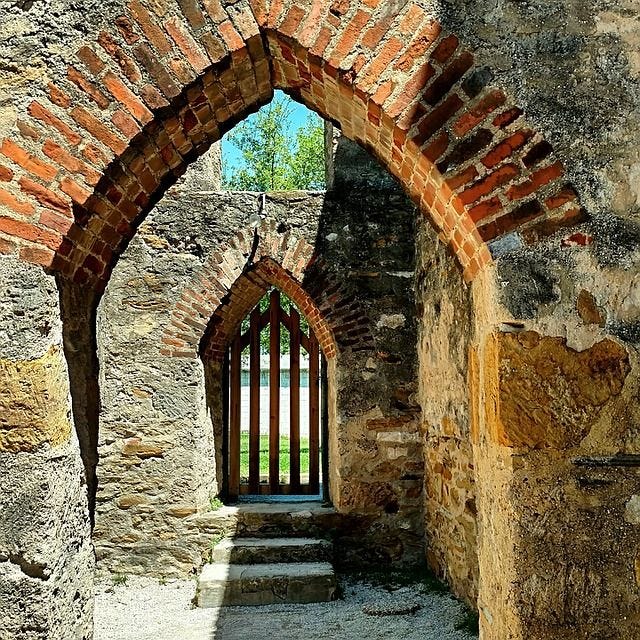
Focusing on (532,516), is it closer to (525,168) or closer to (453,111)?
(525,168)

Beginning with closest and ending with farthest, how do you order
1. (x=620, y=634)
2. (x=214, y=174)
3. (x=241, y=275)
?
(x=620, y=634) → (x=241, y=275) → (x=214, y=174)

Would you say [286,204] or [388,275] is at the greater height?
[286,204]

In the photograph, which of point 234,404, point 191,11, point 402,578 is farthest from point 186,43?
point 234,404

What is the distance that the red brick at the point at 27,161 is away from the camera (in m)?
2.37

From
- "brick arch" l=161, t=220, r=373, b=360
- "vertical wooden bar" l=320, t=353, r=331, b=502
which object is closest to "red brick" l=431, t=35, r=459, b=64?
"brick arch" l=161, t=220, r=373, b=360

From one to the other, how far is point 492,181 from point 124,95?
133 centimetres

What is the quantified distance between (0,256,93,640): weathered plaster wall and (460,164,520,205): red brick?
1535 millimetres

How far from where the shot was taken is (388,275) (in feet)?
20.5

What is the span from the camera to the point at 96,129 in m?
2.40

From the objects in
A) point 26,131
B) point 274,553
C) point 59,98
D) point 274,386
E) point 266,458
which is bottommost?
point 274,553

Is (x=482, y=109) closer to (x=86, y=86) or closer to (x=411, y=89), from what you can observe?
(x=411, y=89)

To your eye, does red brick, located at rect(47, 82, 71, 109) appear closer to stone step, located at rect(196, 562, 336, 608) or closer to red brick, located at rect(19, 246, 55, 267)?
red brick, located at rect(19, 246, 55, 267)

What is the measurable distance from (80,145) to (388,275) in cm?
411

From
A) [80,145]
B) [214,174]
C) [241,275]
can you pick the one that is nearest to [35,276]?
[80,145]
